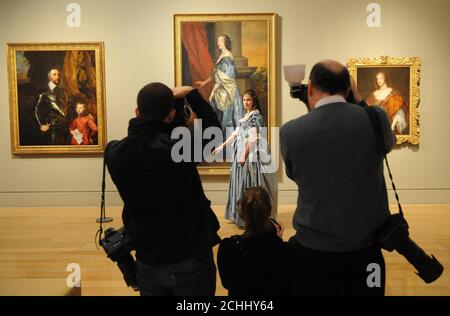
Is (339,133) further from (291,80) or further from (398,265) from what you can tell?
(398,265)

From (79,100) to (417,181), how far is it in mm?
7380

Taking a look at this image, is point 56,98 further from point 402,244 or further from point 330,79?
point 402,244

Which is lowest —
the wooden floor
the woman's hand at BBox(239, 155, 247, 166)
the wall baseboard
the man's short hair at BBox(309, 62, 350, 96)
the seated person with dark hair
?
the wooden floor

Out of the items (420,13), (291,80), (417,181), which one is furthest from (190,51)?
(291,80)

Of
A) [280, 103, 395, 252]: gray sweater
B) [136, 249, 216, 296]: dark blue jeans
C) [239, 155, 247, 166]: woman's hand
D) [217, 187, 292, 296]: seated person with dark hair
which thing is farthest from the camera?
[239, 155, 247, 166]: woman's hand

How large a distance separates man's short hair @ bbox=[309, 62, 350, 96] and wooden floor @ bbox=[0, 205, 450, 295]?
2.19 metres

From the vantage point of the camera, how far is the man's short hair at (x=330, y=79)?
253 centimetres

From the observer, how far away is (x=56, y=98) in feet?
32.3

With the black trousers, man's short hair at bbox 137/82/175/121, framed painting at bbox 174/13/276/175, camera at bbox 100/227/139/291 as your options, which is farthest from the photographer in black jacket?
framed painting at bbox 174/13/276/175

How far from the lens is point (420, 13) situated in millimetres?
9695

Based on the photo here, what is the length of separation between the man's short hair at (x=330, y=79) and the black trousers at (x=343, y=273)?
888 mm

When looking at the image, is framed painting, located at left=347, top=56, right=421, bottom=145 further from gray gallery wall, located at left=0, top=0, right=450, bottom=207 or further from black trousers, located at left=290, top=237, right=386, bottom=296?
black trousers, located at left=290, top=237, right=386, bottom=296

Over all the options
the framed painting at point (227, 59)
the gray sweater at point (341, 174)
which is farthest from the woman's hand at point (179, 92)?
the framed painting at point (227, 59)

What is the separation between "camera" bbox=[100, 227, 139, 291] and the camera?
109 inches
